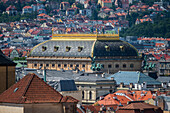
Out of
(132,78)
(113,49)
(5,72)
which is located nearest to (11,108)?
(5,72)

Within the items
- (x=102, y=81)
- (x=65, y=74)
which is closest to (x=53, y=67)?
(x=65, y=74)

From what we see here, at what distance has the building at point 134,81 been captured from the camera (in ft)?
259

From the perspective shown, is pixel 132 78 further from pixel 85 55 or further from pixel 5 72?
pixel 5 72

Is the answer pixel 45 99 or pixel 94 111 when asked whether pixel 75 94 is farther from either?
pixel 45 99

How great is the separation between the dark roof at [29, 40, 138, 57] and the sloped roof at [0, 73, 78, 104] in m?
71.9

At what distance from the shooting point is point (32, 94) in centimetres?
2114

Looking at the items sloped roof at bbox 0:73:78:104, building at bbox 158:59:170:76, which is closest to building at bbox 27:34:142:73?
building at bbox 158:59:170:76

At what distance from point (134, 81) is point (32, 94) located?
62601 mm

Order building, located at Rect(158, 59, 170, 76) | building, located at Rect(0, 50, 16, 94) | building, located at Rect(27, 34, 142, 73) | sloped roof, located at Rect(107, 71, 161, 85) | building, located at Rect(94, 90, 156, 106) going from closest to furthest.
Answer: building, located at Rect(0, 50, 16, 94), building, located at Rect(94, 90, 156, 106), sloped roof, located at Rect(107, 71, 161, 85), building, located at Rect(27, 34, 142, 73), building, located at Rect(158, 59, 170, 76)

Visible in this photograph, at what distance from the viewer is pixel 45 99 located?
21.1m

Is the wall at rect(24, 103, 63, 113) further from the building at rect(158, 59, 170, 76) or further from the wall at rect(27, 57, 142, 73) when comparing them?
the building at rect(158, 59, 170, 76)

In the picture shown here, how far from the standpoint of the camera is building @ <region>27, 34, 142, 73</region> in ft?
308

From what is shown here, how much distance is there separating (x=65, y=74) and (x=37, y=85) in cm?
6123

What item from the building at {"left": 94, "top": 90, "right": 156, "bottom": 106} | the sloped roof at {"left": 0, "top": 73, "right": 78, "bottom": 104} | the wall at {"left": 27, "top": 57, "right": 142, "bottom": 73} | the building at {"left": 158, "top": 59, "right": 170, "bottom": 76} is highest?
the sloped roof at {"left": 0, "top": 73, "right": 78, "bottom": 104}
